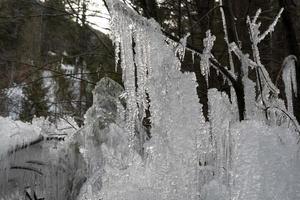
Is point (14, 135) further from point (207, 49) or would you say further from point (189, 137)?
point (189, 137)

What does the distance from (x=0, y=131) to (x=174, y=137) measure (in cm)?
166

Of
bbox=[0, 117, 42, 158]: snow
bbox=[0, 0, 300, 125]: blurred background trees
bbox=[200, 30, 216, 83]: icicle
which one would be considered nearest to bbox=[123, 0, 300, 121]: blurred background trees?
bbox=[0, 0, 300, 125]: blurred background trees

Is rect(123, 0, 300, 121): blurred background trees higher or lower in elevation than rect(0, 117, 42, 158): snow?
higher

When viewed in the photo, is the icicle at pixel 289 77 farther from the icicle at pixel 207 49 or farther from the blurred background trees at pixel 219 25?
the icicle at pixel 207 49

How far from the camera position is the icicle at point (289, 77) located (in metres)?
2.04

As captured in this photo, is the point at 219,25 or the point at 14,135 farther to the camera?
the point at 219,25

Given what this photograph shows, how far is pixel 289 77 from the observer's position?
6.76ft

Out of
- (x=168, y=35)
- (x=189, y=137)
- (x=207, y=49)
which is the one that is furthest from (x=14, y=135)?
(x=189, y=137)

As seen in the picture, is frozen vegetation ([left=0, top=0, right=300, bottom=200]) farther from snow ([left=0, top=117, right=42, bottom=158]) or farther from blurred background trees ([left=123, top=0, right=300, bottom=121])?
snow ([left=0, top=117, right=42, bottom=158])

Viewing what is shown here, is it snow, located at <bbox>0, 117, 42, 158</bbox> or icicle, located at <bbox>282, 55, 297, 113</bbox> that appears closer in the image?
icicle, located at <bbox>282, 55, 297, 113</bbox>

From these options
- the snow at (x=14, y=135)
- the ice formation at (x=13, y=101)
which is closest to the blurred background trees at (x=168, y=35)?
the ice formation at (x=13, y=101)

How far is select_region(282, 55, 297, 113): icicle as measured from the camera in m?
2.04

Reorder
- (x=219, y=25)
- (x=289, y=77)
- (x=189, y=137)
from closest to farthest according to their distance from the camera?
(x=189, y=137), (x=289, y=77), (x=219, y=25)

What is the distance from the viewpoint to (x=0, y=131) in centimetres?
269
